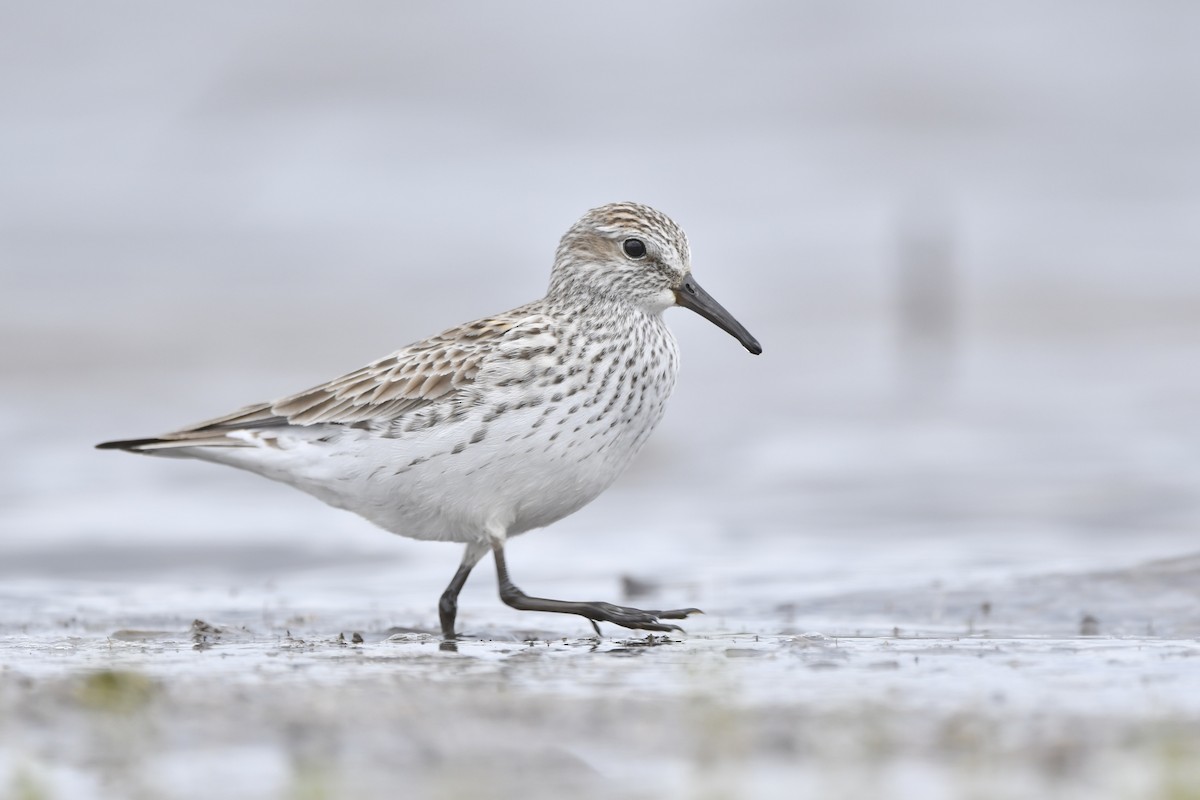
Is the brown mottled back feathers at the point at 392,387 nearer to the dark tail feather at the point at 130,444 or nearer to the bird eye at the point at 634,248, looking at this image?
the dark tail feather at the point at 130,444

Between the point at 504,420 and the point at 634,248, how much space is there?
127cm

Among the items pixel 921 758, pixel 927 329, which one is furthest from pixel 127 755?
pixel 927 329

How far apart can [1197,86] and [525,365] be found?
37.1 metres

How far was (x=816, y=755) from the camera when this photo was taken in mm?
4645

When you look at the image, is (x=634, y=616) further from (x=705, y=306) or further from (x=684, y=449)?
(x=684, y=449)

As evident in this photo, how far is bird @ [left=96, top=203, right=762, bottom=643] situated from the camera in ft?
24.6

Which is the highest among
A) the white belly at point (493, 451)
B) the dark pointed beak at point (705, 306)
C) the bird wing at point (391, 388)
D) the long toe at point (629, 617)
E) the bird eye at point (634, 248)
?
the bird eye at point (634, 248)

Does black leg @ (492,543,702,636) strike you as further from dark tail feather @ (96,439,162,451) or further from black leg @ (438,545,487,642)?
dark tail feather @ (96,439,162,451)

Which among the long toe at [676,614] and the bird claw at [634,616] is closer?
the bird claw at [634,616]

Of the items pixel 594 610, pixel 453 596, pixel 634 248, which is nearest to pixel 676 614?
pixel 594 610

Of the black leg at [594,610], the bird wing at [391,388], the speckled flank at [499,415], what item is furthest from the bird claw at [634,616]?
the bird wing at [391,388]

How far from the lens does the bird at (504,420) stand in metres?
7.50

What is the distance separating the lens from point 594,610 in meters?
7.49

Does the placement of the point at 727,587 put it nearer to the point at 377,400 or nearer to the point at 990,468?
the point at 377,400
